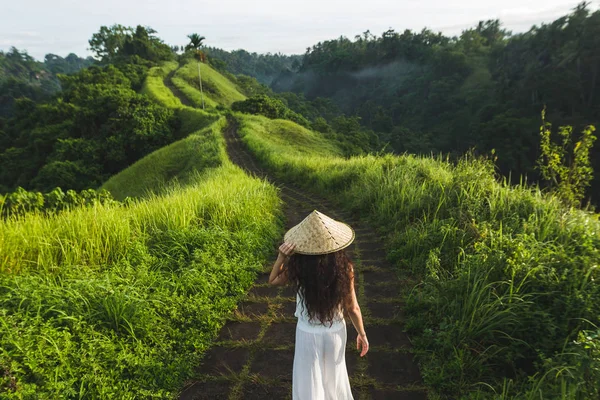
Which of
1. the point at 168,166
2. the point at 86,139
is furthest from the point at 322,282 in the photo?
the point at 86,139

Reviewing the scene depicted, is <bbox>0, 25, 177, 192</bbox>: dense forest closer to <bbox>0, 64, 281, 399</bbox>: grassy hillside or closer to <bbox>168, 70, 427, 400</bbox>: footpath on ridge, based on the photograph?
<bbox>0, 64, 281, 399</bbox>: grassy hillside

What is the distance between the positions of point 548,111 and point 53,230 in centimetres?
4748

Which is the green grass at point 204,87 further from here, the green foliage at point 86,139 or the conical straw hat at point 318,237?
the conical straw hat at point 318,237

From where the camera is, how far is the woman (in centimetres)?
222

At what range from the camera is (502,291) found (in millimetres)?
3146

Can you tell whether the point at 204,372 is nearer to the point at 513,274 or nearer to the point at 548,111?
the point at 513,274

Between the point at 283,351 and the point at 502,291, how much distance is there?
→ 7.24 ft

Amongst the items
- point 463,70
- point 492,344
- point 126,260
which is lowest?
point 492,344

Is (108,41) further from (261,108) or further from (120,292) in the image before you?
(120,292)

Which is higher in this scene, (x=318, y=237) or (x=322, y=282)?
(x=318, y=237)

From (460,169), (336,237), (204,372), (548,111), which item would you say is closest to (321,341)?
(336,237)

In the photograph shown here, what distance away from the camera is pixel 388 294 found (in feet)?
13.8

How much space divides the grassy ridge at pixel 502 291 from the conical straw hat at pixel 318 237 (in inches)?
64.5

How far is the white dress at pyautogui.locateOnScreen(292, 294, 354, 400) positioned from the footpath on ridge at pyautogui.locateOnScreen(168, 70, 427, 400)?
0.61 meters
